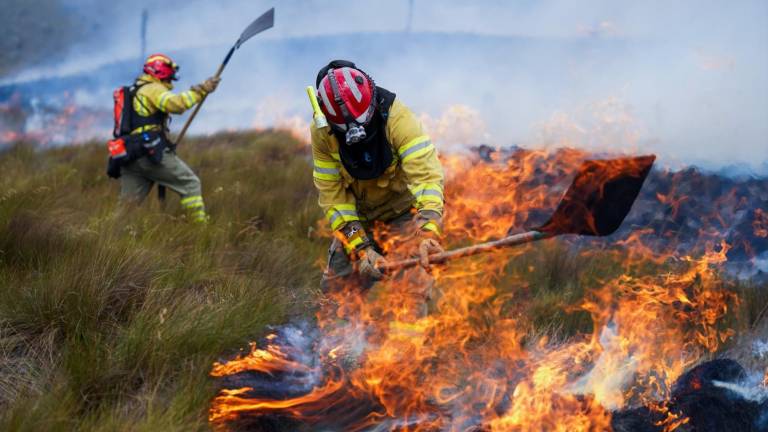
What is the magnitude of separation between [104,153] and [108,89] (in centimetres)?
203

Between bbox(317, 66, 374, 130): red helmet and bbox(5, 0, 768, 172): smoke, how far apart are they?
2.93m

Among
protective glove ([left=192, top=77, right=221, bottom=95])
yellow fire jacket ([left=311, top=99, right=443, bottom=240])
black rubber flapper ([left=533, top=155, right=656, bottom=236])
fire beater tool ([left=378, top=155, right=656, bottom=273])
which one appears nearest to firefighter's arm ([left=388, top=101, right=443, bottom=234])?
yellow fire jacket ([left=311, top=99, right=443, bottom=240])

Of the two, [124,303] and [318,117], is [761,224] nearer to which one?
[318,117]

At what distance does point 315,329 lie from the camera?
3.85 meters

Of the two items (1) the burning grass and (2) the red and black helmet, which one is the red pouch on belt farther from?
(2) the red and black helmet

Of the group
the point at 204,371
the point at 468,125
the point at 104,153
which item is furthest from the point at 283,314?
the point at 104,153

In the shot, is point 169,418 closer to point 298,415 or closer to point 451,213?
point 298,415

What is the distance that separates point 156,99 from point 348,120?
11.2 ft

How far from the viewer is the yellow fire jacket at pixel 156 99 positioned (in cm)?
613

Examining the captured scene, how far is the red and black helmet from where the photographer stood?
3326 mm

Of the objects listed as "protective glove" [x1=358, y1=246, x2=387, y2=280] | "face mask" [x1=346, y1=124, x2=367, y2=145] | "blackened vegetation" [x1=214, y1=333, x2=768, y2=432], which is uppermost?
"face mask" [x1=346, y1=124, x2=367, y2=145]

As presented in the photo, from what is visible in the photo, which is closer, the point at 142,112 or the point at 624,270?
the point at 624,270

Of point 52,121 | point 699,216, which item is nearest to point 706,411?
point 699,216

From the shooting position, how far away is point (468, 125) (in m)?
8.55
